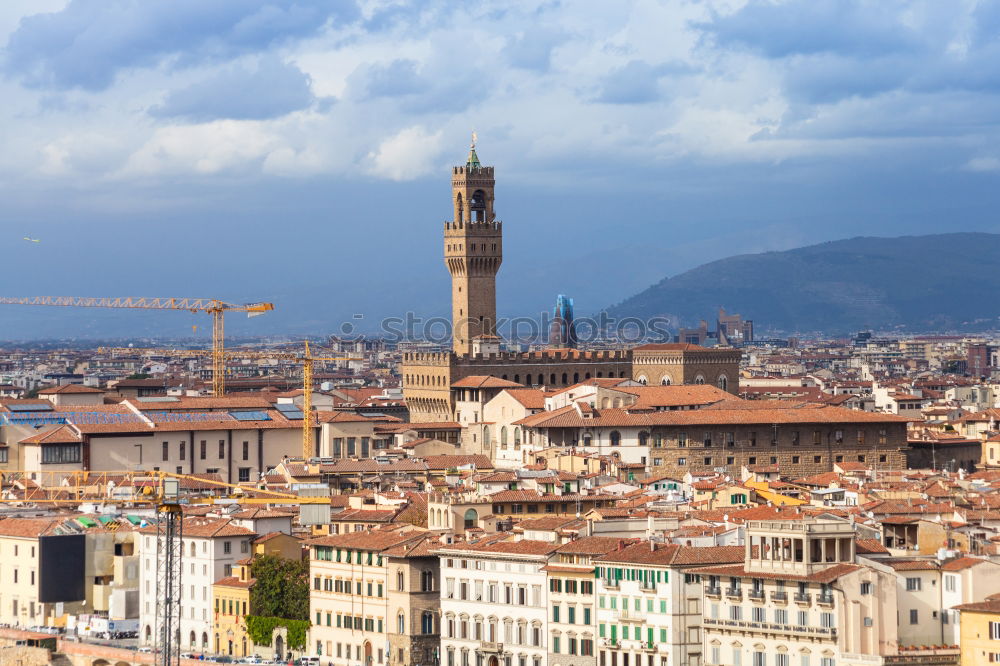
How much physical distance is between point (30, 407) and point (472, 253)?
76.4 feet

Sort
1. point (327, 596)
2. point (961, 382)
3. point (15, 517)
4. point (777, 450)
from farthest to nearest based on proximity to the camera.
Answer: point (961, 382) → point (777, 450) → point (15, 517) → point (327, 596)

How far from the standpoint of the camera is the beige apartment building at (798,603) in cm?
4341

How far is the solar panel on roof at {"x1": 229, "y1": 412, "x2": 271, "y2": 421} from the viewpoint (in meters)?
95.9

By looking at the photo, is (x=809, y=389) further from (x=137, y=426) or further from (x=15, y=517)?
(x=15, y=517)

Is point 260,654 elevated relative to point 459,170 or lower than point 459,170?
lower

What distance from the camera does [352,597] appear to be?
5647 centimetres

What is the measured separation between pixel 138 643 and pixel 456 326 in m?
52.0

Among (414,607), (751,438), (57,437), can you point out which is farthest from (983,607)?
(57,437)

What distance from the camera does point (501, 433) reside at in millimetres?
92500

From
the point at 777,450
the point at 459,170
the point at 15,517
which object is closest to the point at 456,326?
the point at 459,170

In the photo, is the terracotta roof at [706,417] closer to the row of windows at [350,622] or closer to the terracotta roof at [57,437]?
the terracotta roof at [57,437]

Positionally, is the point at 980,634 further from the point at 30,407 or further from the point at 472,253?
the point at 472,253

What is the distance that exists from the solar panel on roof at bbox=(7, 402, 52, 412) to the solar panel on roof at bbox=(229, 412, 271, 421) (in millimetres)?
6653

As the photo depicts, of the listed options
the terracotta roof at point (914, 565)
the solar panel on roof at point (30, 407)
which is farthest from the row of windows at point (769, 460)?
the terracotta roof at point (914, 565)
